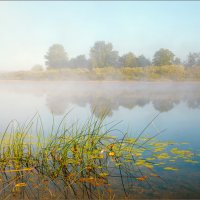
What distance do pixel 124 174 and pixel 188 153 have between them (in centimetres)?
126

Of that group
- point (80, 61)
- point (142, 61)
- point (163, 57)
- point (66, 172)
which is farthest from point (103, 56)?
point (66, 172)

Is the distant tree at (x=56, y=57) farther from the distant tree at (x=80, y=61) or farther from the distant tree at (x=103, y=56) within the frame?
the distant tree at (x=103, y=56)

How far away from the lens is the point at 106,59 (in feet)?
124

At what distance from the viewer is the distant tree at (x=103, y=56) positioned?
3715 cm

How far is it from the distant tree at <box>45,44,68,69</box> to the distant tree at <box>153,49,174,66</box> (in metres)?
14.3

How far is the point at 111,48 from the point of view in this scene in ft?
127

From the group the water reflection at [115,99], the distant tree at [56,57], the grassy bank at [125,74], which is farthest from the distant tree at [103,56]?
the water reflection at [115,99]

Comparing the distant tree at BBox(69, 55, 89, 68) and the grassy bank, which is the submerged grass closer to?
the grassy bank

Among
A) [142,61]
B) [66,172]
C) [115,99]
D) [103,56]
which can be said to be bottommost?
[115,99]

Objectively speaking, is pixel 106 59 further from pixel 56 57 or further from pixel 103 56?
pixel 56 57

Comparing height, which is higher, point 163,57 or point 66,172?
point 163,57

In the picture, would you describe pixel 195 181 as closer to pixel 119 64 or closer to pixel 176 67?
pixel 176 67

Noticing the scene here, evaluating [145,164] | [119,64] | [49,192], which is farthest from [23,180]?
[119,64]

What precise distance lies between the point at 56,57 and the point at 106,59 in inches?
337
